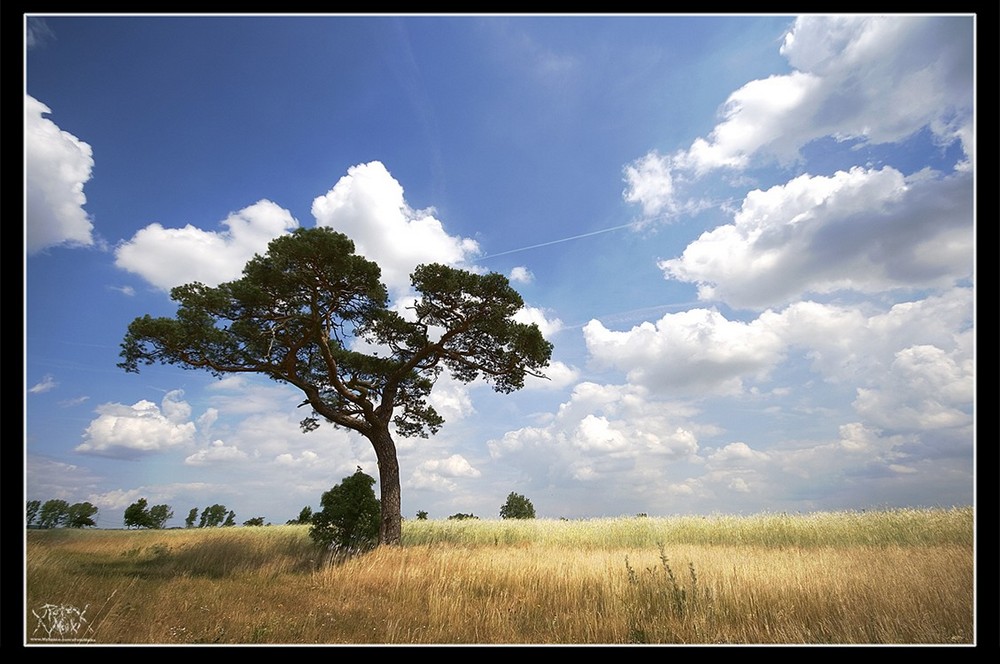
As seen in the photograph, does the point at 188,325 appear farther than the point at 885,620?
Yes

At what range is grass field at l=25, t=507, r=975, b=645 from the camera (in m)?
6.09

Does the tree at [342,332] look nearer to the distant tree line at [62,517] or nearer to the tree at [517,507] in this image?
the distant tree line at [62,517]

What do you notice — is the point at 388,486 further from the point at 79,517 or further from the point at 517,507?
the point at 517,507

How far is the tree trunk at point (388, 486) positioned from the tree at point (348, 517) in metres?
0.43

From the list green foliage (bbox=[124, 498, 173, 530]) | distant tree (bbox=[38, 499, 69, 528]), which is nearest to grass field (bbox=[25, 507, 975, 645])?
distant tree (bbox=[38, 499, 69, 528])

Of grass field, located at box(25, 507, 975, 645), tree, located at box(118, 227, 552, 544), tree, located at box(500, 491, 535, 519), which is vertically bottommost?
tree, located at box(500, 491, 535, 519)

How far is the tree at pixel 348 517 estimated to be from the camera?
520 inches

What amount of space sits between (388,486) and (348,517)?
58.4 inches

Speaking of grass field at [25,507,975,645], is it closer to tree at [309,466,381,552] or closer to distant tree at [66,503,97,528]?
tree at [309,466,381,552]

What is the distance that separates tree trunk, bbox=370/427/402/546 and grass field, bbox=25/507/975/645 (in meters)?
1.05

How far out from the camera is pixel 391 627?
6480 mm
